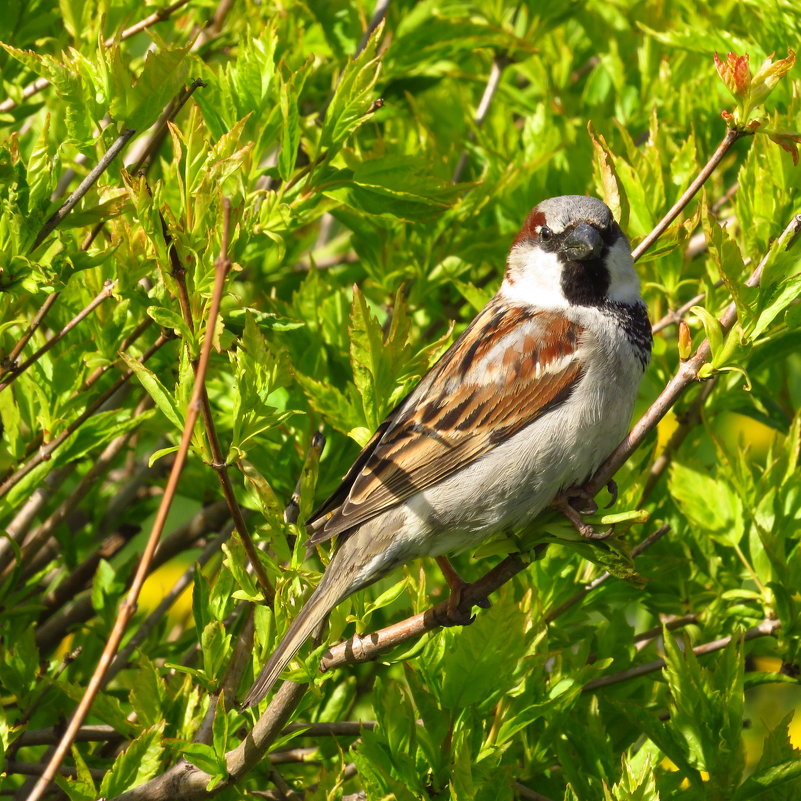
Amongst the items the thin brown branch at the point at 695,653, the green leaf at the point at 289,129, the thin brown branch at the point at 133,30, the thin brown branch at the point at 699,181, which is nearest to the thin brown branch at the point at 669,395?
the thin brown branch at the point at 699,181

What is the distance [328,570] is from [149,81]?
904mm

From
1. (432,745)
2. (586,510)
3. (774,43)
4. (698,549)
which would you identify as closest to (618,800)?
(432,745)

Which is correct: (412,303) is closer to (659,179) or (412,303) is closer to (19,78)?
(659,179)

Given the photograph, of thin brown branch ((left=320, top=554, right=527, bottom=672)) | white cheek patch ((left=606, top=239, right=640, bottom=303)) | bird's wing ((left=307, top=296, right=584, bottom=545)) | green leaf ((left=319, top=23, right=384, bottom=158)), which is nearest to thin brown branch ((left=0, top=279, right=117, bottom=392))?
green leaf ((left=319, top=23, right=384, bottom=158))

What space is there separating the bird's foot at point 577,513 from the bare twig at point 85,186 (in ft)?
3.23

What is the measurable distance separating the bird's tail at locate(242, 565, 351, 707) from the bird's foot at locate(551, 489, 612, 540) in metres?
0.44

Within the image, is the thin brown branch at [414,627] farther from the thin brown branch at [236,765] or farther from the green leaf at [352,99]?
the green leaf at [352,99]

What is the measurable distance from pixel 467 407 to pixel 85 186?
981 millimetres

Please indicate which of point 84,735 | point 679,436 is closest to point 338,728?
point 84,735

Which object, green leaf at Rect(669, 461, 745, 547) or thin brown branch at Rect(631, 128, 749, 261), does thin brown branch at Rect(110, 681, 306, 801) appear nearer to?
green leaf at Rect(669, 461, 745, 547)

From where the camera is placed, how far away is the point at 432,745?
1905mm

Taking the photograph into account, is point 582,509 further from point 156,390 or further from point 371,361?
point 156,390

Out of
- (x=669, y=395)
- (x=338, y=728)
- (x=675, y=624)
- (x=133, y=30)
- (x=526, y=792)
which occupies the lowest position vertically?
(x=675, y=624)

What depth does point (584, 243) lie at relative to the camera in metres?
2.57
